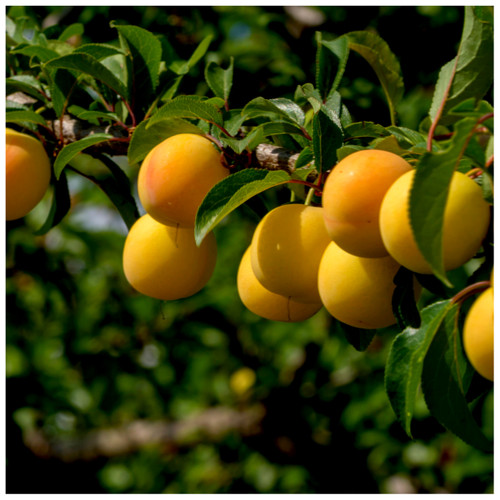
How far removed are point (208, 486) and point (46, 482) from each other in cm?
55

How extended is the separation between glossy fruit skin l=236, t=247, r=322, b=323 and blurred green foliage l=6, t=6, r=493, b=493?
807 millimetres

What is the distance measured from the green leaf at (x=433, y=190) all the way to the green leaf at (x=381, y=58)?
0.84 ft

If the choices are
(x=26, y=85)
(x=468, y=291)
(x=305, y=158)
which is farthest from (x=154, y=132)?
(x=468, y=291)

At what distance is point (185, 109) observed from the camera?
0.66 metres

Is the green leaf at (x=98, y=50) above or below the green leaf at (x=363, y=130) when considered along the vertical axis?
above

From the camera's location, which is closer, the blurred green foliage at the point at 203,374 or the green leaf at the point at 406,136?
the green leaf at the point at 406,136

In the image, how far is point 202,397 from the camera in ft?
7.70

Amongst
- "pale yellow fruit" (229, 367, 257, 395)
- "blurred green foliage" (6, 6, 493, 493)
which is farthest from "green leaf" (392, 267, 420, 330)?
"pale yellow fruit" (229, 367, 257, 395)

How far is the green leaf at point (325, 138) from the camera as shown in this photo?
59 centimetres

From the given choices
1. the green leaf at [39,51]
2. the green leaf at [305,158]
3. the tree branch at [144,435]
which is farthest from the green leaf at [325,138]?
the tree branch at [144,435]

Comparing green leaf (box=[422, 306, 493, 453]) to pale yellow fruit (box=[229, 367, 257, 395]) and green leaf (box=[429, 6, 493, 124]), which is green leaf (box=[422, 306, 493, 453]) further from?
pale yellow fruit (box=[229, 367, 257, 395])

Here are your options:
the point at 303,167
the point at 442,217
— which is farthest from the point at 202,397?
the point at 442,217

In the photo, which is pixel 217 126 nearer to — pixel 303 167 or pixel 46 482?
pixel 303 167

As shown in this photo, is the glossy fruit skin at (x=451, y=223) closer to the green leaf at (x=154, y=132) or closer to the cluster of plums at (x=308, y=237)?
the cluster of plums at (x=308, y=237)
